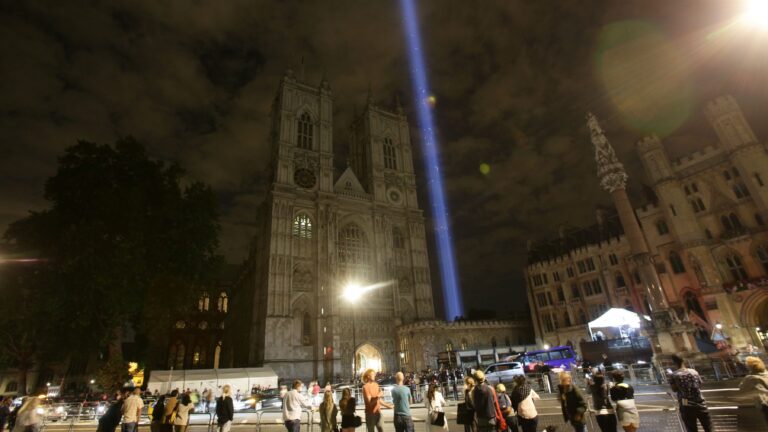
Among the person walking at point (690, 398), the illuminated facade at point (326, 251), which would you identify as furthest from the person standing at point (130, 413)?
the illuminated facade at point (326, 251)

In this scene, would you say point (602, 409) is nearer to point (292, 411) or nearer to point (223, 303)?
point (292, 411)

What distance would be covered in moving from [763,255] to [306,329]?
3787 centimetres

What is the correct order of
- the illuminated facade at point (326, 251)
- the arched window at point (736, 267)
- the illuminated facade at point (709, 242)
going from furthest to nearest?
1. the illuminated facade at point (326, 251)
2. the arched window at point (736, 267)
3. the illuminated facade at point (709, 242)

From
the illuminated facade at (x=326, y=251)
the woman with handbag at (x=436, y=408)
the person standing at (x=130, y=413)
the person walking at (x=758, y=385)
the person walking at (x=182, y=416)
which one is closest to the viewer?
the person walking at (x=758, y=385)

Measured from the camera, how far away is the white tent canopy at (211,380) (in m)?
24.8

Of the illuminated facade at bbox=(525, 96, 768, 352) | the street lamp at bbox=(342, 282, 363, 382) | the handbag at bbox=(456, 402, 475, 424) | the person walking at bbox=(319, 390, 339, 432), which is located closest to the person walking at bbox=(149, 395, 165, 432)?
the person walking at bbox=(319, 390, 339, 432)

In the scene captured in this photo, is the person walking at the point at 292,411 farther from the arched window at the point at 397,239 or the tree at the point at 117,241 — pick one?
the arched window at the point at 397,239

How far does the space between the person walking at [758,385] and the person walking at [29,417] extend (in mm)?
13329

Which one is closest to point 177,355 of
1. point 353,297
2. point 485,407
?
point 353,297

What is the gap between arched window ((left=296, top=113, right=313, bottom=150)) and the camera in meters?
46.8

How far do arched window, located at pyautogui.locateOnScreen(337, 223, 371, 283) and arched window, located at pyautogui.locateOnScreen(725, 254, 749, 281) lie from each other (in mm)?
31950

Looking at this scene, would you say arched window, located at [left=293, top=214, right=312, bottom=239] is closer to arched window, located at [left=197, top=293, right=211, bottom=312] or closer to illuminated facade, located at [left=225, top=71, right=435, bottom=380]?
illuminated facade, located at [left=225, top=71, right=435, bottom=380]

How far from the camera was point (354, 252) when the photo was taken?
43.7 metres

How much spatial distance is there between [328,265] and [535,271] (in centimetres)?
2525
